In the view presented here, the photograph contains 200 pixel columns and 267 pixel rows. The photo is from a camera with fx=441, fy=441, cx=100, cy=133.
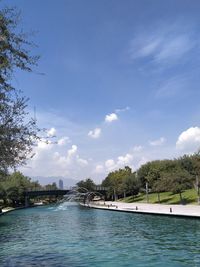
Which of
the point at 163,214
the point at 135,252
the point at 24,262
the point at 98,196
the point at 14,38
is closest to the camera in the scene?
the point at 14,38

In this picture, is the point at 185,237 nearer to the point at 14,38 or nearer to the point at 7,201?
the point at 14,38

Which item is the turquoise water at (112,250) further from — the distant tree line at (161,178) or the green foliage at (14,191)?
the green foliage at (14,191)

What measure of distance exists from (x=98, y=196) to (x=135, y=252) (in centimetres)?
14924

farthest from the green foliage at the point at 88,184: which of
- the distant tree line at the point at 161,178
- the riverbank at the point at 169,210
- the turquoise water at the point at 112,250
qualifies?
the turquoise water at the point at 112,250

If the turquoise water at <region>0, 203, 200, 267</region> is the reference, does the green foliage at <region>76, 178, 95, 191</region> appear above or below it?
above

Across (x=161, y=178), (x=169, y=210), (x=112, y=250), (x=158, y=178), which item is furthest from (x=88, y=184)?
(x=112, y=250)

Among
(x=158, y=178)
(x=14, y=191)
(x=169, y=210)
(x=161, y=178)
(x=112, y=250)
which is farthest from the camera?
(x=14, y=191)

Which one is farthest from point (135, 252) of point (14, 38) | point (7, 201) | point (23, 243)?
point (7, 201)

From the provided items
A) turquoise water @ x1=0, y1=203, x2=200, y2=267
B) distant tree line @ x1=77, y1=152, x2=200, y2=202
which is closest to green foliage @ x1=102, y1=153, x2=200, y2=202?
distant tree line @ x1=77, y1=152, x2=200, y2=202

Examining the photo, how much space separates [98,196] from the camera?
174875mm

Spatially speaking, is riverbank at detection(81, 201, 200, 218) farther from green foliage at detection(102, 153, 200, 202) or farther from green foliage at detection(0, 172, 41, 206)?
green foliage at detection(0, 172, 41, 206)

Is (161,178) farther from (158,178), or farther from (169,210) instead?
(158,178)

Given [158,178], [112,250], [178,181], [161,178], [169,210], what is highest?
[158,178]

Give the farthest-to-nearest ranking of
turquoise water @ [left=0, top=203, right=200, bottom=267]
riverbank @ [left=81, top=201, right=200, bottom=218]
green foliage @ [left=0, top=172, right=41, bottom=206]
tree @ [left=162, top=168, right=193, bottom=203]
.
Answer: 1. green foliage @ [left=0, top=172, right=41, bottom=206]
2. tree @ [left=162, top=168, right=193, bottom=203]
3. riverbank @ [left=81, top=201, right=200, bottom=218]
4. turquoise water @ [left=0, top=203, right=200, bottom=267]
